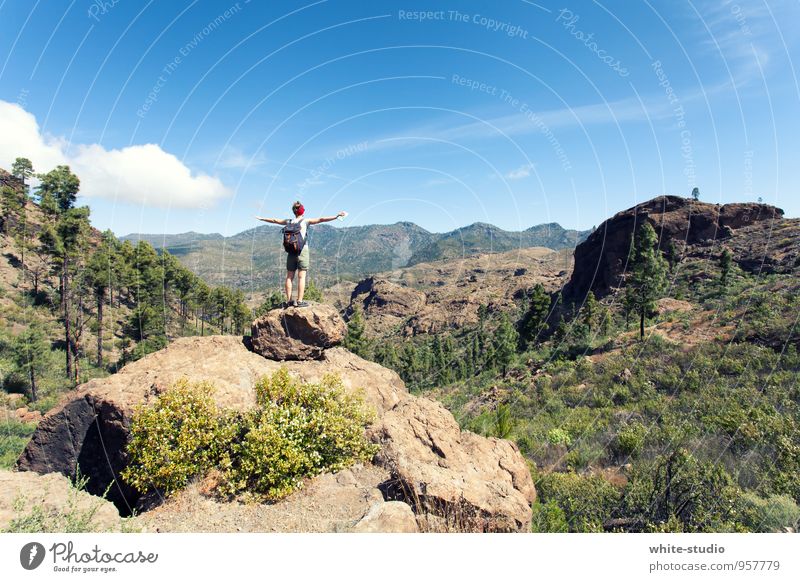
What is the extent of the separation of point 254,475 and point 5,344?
41253mm

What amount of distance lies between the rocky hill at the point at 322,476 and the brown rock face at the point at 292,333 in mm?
30

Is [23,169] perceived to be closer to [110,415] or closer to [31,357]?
[31,357]

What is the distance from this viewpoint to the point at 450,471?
7.15 m

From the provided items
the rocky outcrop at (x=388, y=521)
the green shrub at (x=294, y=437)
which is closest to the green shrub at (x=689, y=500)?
the rocky outcrop at (x=388, y=521)

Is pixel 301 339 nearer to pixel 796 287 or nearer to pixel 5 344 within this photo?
pixel 5 344

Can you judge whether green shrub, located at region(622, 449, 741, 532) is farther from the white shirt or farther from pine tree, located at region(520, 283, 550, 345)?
pine tree, located at region(520, 283, 550, 345)

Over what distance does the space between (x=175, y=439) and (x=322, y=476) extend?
3.10 m

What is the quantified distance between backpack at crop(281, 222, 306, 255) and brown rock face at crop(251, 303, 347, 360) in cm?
224

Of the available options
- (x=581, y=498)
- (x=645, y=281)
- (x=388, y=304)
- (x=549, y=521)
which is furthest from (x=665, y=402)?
(x=388, y=304)

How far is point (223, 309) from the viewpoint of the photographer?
6025 centimetres

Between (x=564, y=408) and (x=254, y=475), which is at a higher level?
(x=254, y=475)

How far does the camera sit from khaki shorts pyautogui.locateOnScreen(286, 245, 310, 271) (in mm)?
10148

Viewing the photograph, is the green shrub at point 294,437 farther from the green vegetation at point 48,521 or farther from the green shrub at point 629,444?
the green shrub at point 629,444
